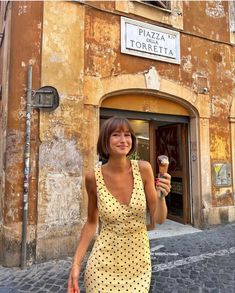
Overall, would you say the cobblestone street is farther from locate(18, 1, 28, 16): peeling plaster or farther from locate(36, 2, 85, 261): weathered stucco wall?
locate(18, 1, 28, 16): peeling plaster

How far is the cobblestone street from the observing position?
11.1 ft

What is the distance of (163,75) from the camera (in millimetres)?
5883

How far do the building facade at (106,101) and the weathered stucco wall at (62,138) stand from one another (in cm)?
2

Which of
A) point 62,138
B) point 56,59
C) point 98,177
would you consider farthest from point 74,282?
point 56,59

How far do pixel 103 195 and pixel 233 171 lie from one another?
5835mm

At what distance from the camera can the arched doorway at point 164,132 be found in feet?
18.5

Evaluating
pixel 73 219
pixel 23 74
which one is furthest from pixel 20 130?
pixel 73 219

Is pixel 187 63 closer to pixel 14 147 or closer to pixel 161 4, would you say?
pixel 161 4

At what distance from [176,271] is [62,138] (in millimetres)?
2770

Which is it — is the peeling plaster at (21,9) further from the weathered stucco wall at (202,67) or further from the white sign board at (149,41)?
the white sign board at (149,41)

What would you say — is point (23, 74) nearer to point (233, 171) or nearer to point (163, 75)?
point (163, 75)

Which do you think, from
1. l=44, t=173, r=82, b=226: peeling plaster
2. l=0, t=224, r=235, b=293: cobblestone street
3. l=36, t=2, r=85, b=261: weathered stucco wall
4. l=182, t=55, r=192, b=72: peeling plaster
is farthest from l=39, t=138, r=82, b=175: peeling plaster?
l=182, t=55, r=192, b=72: peeling plaster

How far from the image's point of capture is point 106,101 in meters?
5.40

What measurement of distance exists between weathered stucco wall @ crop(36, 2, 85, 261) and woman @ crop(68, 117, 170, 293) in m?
2.82
